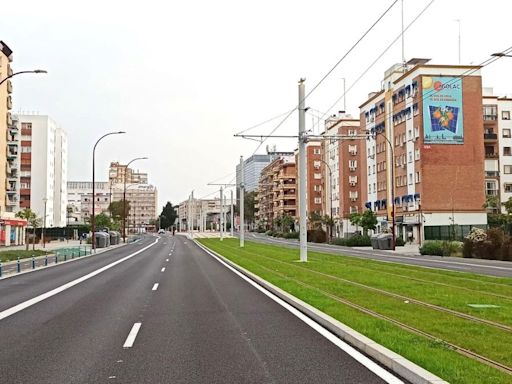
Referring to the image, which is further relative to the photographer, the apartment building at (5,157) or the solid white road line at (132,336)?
the apartment building at (5,157)

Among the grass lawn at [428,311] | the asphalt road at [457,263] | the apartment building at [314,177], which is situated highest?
the apartment building at [314,177]

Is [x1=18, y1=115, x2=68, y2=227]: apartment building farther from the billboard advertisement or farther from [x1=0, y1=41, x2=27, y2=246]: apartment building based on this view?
the billboard advertisement

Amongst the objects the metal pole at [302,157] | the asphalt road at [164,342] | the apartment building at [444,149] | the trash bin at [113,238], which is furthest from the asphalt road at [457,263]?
the trash bin at [113,238]

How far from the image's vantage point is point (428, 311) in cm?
1195

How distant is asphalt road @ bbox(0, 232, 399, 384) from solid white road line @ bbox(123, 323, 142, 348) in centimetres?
2

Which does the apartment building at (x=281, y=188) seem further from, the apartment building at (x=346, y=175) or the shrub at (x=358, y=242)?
the shrub at (x=358, y=242)

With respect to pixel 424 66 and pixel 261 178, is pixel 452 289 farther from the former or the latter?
pixel 261 178

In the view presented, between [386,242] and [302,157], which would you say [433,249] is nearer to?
[386,242]

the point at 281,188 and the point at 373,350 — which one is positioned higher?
the point at 281,188

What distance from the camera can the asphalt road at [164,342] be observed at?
7230 mm

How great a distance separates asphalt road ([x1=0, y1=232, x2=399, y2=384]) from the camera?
7230 millimetres

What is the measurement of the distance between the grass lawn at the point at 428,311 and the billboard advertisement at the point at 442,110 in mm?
45261

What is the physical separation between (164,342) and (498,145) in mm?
78363

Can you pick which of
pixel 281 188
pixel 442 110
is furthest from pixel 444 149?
pixel 281 188
